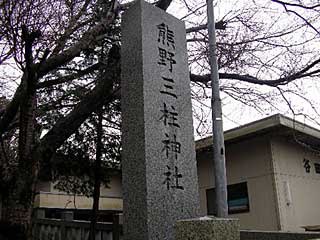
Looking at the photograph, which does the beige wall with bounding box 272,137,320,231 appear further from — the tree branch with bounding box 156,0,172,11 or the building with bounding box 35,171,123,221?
the building with bounding box 35,171,123,221

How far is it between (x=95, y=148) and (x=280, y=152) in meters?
5.27

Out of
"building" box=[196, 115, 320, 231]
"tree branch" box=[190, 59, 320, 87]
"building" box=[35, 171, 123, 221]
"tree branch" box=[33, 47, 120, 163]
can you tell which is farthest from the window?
"tree branch" box=[33, 47, 120, 163]

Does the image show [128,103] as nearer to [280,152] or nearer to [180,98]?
[180,98]

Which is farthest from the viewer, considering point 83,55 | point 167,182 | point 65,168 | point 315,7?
point 65,168

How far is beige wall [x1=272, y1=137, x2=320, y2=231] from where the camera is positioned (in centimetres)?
1020

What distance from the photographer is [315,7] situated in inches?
287

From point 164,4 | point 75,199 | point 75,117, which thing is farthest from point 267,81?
point 75,199

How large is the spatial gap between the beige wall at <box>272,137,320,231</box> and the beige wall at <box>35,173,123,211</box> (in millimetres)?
6899

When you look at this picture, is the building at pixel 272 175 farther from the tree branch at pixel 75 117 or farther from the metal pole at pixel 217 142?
the metal pole at pixel 217 142

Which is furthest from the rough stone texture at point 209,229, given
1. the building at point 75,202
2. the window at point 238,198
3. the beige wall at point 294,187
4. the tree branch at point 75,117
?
the building at point 75,202

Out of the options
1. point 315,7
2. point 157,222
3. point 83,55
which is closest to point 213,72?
point 157,222

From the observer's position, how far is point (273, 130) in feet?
32.8

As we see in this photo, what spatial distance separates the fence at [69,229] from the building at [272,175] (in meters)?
3.69

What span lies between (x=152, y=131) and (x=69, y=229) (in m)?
5.11
